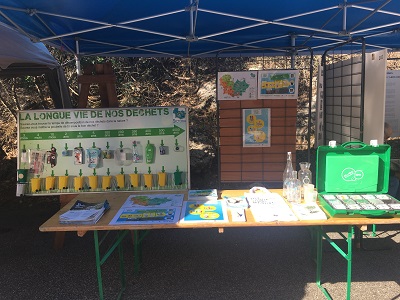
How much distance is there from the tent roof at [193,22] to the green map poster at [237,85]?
1.12 ft

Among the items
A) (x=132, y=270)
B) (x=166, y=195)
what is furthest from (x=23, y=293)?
(x=166, y=195)

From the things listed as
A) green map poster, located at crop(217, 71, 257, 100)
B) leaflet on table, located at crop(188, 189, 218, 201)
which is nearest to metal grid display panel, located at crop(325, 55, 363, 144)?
green map poster, located at crop(217, 71, 257, 100)

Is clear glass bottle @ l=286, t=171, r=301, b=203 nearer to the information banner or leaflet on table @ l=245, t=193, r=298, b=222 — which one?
leaflet on table @ l=245, t=193, r=298, b=222

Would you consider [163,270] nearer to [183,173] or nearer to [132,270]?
[132,270]

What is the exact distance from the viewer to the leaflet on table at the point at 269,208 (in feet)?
7.93

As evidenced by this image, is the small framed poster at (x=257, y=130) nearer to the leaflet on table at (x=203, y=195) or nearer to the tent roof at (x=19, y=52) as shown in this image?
the leaflet on table at (x=203, y=195)

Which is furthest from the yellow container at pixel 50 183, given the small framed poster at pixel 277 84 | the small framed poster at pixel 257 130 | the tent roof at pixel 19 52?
Answer: the small framed poster at pixel 277 84

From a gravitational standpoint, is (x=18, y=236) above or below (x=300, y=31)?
below

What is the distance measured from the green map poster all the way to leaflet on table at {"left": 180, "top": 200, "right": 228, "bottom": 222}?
149 cm

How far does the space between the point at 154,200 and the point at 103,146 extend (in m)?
0.86

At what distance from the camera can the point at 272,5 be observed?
3.09 metres

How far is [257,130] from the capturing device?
13.2 ft

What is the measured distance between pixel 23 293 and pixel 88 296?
0.59 meters

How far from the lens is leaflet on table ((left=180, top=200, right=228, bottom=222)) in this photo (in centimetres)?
245
